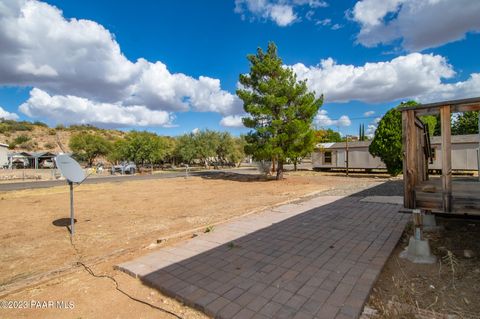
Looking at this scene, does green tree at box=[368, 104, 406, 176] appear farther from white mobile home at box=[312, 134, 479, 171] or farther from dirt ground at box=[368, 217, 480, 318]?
dirt ground at box=[368, 217, 480, 318]

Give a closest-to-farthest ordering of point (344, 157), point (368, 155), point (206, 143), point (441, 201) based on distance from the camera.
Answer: point (441, 201) → point (368, 155) → point (344, 157) → point (206, 143)

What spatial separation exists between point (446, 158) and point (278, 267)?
2701 millimetres

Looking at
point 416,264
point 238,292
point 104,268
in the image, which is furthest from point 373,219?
point 104,268

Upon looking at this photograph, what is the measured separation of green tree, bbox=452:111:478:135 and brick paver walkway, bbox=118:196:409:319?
34318mm

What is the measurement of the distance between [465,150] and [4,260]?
76.6 feet

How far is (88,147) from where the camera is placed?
138ft

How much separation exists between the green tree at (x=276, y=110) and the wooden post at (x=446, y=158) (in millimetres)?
11564

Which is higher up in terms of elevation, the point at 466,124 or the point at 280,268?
the point at 466,124

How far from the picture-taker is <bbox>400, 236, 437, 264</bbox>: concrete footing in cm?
357

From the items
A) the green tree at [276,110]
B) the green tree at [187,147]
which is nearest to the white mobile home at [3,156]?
the green tree at [187,147]

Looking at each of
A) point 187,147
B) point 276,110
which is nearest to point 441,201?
point 276,110

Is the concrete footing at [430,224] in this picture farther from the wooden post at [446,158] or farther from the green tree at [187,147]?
the green tree at [187,147]

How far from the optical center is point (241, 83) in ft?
57.8

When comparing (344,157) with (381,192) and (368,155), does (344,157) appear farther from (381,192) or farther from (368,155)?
(381,192)
